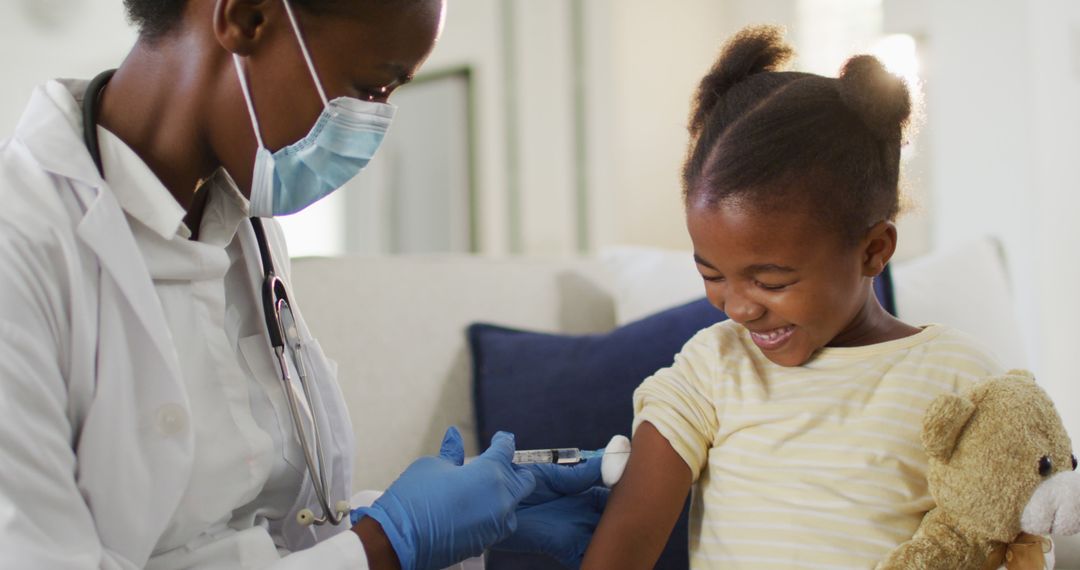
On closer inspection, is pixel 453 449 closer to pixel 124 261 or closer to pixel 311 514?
pixel 311 514

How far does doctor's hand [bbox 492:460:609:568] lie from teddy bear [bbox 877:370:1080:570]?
1.33 ft

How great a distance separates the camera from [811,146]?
1.10m

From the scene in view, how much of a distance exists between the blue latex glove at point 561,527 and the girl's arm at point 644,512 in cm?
8

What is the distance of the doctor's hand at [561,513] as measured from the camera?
124cm

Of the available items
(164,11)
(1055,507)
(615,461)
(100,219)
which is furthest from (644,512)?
(164,11)

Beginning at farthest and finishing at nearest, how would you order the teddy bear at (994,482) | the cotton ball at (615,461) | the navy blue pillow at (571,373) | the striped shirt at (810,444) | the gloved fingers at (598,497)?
the navy blue pillow at (571,373) < the gloved fingers at (598,497) < the cotton ball at (615,461) < the striped shirt at (810,444) < the teddy bear at (994,482)

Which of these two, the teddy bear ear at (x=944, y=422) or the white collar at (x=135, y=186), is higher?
the white collar at (x=135, y=186)

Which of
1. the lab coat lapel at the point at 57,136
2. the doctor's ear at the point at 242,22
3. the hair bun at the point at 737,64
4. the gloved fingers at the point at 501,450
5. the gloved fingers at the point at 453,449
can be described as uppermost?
the doctor's ear at the point at 242,22

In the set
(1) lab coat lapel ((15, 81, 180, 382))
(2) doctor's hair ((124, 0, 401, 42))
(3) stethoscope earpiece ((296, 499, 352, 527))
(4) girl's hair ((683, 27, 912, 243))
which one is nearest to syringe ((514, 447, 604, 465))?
(3) stethoscope earpiece ((296, 499, 352, 527))

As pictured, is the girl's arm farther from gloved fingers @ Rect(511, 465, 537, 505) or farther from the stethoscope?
the stethoscope

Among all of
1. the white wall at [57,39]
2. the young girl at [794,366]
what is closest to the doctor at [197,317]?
the young girl at [794,366]

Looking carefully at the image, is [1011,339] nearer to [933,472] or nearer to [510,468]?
[933,472]

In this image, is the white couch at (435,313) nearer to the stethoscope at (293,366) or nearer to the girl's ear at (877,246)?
the stethoscope at (293,366)

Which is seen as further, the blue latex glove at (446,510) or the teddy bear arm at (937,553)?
the blue latex glove at (446,510)
